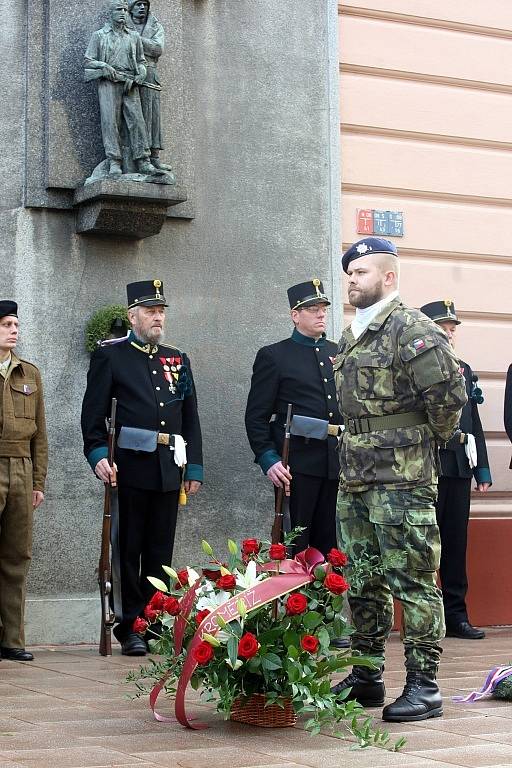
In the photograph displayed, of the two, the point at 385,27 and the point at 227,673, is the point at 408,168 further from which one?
the point at 227,673

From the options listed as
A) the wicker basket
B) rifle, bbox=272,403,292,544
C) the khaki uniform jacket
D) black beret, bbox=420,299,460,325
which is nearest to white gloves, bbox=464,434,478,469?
black beret, bbox=420,299,460,325

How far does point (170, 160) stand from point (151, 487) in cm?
210

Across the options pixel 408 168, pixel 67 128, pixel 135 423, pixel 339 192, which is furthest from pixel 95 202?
pixel 408 168

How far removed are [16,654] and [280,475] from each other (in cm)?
175

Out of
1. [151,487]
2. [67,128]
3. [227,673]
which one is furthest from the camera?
[67,128]

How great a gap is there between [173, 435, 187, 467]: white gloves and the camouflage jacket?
2.22 metres

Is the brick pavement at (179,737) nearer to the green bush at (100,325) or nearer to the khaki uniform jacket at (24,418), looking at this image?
the khaki uniform jacket at (24,418)

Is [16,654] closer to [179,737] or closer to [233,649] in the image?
[179,737]

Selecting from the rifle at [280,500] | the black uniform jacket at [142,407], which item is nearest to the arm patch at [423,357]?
the rifle at [280,500]

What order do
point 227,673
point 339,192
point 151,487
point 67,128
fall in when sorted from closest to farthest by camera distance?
point 227,673, point 151,487, point 67,128, point 339,192

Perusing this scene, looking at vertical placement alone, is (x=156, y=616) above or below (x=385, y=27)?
below

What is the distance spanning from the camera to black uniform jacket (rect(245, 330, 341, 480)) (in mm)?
7781

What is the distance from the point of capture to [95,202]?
777 cm

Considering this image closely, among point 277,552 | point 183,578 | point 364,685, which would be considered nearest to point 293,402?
point 364,685
